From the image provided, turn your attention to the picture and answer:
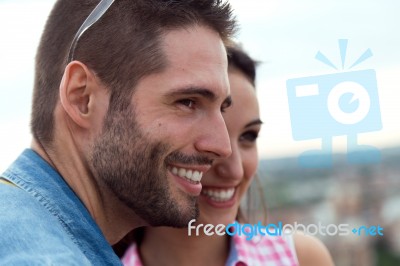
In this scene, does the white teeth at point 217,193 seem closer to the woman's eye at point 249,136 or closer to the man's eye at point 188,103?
the woman's eye at point 249,136

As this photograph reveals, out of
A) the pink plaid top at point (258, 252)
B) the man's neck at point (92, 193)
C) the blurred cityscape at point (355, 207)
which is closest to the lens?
the man's neck at point (92, 193)

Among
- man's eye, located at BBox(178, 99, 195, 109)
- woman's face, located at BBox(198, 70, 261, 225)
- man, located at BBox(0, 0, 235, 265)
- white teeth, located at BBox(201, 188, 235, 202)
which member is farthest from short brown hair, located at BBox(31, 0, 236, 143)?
white teeth, located at BBox(201, 188, 235, 202)

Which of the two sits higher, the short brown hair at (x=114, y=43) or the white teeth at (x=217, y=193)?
the short brown hair at (x=114, y=43)

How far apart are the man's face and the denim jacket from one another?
0.17 m

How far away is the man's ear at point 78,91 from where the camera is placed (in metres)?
1.85


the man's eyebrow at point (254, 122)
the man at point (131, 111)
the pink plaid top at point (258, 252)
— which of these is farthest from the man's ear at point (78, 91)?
the pink plaid top at point (258, 252)

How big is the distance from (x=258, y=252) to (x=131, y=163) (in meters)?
0.87

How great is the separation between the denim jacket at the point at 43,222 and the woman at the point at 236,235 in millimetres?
748

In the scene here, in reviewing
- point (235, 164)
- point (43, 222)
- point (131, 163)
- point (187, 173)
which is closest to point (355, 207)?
point (235, 164)

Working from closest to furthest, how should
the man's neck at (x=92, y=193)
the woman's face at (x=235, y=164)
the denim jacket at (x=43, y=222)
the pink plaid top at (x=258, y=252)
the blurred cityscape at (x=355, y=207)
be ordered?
→ the denim jacket at (x=43, y=222)
the man's neck at (x=92, y=193)
the woman's face at (x=235, y=164)
the pink plaid top at (x=258, y=252)
the blurred cityscape at (x=355, y=207)

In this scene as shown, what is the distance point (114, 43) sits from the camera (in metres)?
1.90

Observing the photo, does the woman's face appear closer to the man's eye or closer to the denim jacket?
the man's eye

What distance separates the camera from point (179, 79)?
1.86 meters

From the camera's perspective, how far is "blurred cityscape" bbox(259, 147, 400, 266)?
757 cm
